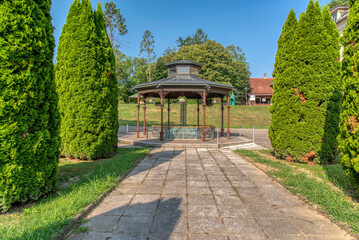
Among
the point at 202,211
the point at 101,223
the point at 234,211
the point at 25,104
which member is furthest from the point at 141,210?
the point at 25,104

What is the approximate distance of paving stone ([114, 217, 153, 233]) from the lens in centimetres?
261

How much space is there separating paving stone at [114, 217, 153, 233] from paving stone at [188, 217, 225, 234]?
60 centimetres

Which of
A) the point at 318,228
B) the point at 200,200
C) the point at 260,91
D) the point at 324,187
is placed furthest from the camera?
the point at 260,91

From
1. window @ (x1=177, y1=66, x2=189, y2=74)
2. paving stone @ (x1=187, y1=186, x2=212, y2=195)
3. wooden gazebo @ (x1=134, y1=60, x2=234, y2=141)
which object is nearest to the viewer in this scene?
paving stone @ (x1=187, y1=186, x2=212, y2=195)

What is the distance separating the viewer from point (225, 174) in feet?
17.4

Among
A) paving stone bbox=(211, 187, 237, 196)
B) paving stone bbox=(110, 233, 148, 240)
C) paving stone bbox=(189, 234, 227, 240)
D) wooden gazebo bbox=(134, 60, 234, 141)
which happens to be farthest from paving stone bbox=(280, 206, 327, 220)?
wooden gazebo bbox=(134, 60, 234, 141)

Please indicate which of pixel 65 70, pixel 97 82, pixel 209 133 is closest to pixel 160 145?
pixel 209 133

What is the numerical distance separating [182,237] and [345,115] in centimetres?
372

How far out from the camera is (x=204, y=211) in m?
3.17

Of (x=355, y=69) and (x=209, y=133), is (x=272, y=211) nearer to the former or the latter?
(x=355, y=69)

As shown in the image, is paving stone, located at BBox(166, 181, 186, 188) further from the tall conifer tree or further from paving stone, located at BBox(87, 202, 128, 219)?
the tall conifer tree

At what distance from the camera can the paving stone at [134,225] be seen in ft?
8.56

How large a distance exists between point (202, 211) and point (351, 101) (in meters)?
3.36

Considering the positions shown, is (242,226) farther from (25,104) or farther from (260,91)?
(260,91)
